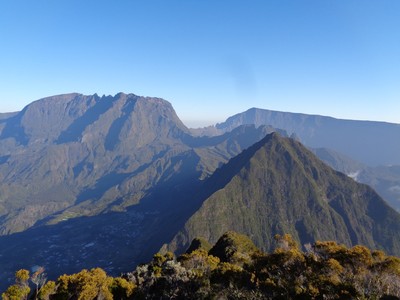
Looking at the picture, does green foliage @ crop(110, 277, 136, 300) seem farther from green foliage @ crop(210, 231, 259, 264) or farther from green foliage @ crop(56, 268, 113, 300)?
green foliage @ crop(210, 231, 259, 264)

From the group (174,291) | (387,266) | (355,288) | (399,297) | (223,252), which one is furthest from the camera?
(223,252)

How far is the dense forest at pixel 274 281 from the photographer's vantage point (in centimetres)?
5000

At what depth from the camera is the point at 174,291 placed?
206ft

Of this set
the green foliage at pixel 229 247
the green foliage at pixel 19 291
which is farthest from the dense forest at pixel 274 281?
the green foliage at pixel 229 247

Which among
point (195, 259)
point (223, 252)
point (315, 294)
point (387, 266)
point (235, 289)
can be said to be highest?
point (387, 266)

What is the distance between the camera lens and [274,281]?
192ft

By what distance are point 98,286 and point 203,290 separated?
20029 millimetres

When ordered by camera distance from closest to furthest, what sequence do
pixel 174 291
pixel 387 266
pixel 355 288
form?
pixel 355 288, pixel 387 266, pixel 174 291

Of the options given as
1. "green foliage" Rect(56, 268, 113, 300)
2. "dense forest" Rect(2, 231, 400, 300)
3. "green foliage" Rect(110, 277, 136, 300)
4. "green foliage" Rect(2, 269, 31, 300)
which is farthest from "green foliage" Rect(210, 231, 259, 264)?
"green foliage" Rect(2, 269, 31, 300)

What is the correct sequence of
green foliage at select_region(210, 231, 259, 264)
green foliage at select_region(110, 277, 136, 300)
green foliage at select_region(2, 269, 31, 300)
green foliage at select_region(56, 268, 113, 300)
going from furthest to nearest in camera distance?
green foliage at select_region(210, 231, 259, 264)
green foliage at select_region(110, 277, 136, 300)
green foliage at select_region(56, 268, 113, 300)
green foliage at select_region(2, 269, 31, 300)

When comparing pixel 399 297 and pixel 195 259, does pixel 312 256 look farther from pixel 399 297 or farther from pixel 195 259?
pixel 195 259

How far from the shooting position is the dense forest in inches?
1969

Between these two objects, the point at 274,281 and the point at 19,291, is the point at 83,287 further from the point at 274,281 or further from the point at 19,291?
the point at 274,281

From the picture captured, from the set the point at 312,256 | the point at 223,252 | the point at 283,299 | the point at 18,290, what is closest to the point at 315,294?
the point at 283,299
